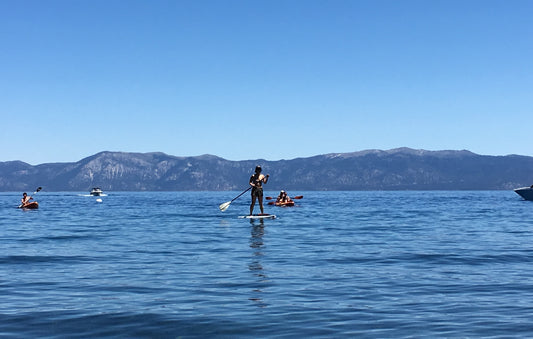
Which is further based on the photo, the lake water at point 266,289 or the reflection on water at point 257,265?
the reflection on water at point 257,265

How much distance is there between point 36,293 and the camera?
10070 mm

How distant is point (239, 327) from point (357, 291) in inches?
134

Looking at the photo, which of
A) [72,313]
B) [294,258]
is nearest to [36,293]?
[72,313]

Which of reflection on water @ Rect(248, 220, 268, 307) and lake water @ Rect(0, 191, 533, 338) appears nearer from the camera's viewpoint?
lake water @ Rect(0, 191, 533, 338)

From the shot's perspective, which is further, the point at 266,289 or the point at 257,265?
the point at 257,265

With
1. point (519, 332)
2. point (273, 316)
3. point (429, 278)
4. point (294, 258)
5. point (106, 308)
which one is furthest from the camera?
point (294, 258)

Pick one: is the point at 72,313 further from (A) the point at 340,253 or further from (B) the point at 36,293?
(A) the point at 340,253

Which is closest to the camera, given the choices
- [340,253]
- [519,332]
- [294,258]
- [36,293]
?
[519,332]

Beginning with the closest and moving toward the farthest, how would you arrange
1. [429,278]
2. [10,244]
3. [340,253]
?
1. [429,278]
2. [340,253]
3. [10,244]

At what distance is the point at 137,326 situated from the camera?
7574 millimetres

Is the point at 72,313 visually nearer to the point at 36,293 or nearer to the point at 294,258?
the point at 36,293

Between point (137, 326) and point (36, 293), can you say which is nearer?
point (137, 326)

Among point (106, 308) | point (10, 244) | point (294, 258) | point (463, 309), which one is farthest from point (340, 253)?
point (10, 244)

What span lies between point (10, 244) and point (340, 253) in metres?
11.9
